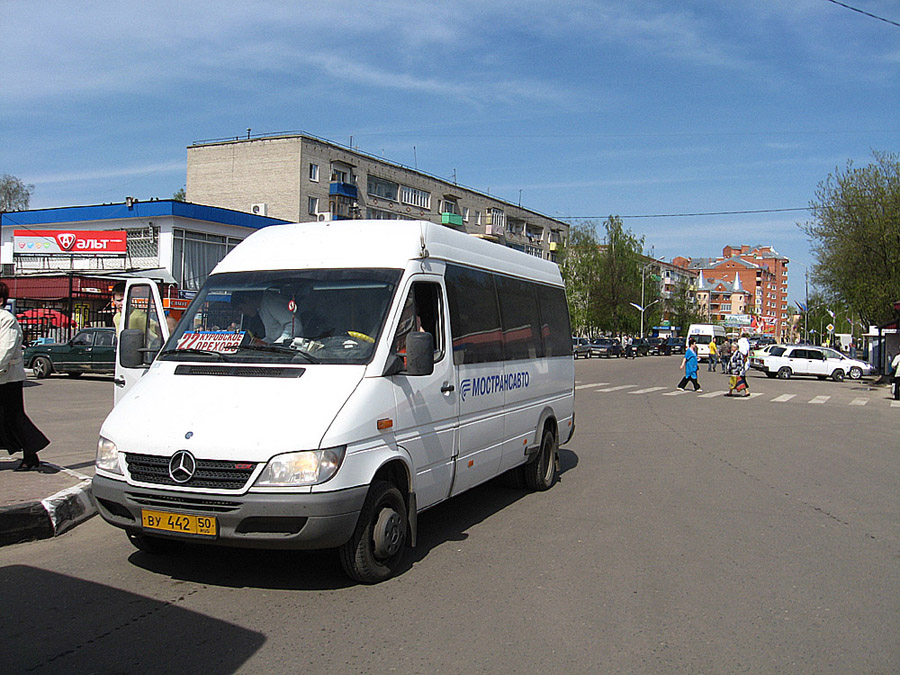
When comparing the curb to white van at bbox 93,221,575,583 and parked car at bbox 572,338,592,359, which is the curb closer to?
white van at bbox 93,221,575,583

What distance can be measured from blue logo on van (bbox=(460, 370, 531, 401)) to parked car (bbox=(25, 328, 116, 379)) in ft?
64.3

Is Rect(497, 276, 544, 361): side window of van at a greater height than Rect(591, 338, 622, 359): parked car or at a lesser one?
greater

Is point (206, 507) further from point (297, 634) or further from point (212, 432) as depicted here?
point (297, 634)

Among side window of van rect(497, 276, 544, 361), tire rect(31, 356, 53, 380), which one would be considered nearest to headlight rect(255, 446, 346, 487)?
side window of van rect(497, 276, 544, 361)

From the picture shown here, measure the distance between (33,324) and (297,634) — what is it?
30.2m

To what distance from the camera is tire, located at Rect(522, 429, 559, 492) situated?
28.8ft

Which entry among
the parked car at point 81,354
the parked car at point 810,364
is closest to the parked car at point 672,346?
the parked car at point 810,364

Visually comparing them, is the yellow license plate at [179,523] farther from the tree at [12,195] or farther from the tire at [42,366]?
the tree at [12,195]

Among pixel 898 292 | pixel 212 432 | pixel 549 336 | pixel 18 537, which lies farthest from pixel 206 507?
pixel 898 292

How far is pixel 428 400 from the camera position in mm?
6016

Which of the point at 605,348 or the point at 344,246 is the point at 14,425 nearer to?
the point at 344,246

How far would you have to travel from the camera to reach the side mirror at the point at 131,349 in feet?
22.4

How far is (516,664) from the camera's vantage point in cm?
409

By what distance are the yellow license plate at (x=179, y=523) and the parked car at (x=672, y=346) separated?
259ft
